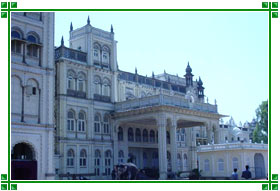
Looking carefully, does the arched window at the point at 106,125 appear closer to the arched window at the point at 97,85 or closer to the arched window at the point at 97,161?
the arched window at the point at 97,161

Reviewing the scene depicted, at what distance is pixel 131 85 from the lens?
50.2m

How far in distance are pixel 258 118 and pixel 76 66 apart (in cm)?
3345

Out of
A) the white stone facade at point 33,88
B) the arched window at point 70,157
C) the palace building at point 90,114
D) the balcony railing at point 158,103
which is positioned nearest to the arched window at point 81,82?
the palace building at point 90,114

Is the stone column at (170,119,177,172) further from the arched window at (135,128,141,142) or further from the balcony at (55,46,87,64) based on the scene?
the balcony at (55,46,87,64)

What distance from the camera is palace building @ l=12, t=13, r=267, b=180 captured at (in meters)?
30.5

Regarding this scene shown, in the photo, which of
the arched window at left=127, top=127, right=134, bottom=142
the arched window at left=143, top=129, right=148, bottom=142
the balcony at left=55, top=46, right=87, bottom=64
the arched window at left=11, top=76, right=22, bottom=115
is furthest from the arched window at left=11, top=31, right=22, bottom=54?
the arched window at left=143, top=129, right=148, bottom=142

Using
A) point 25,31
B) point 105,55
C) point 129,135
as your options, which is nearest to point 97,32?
point 105,55

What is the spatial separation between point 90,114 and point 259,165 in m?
17.0

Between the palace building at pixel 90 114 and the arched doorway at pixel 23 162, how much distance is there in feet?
0.23

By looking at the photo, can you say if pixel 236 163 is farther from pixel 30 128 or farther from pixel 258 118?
pixel 258 118

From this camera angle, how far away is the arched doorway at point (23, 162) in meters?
28.8

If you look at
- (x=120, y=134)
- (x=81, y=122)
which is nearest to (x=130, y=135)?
(x=120, y=134)

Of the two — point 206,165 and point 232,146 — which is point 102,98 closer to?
point 206,165

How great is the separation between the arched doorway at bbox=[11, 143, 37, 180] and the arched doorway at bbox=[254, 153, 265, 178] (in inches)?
806
